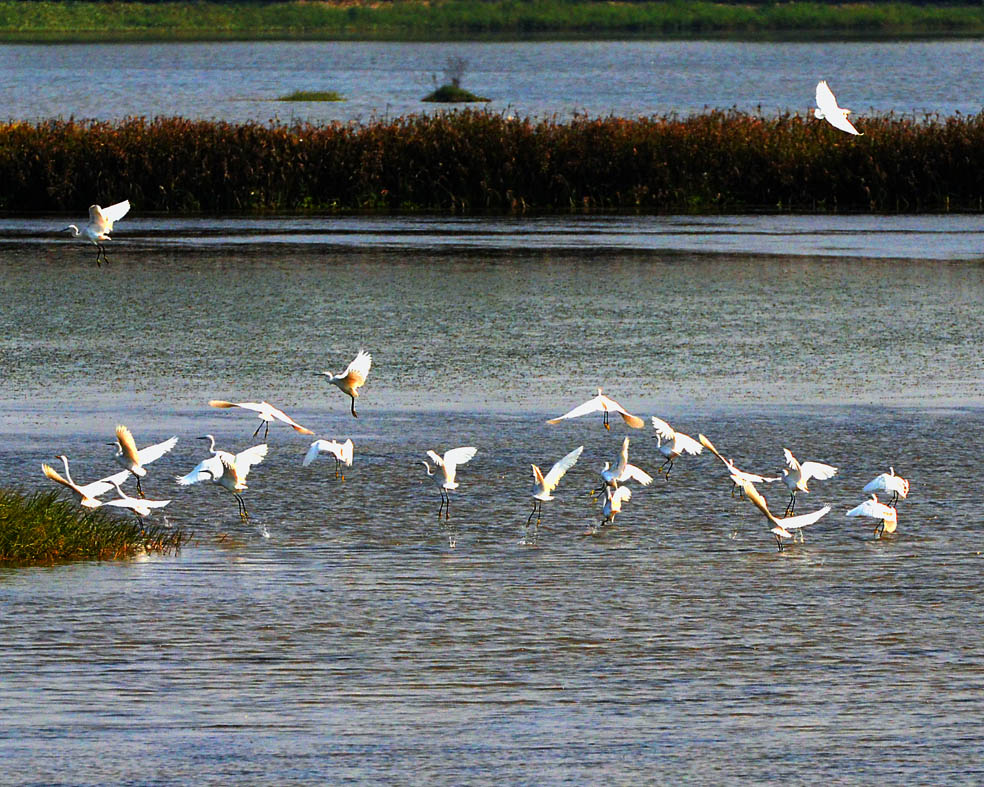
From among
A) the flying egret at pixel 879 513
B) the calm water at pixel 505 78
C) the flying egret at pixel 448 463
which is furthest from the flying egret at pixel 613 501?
the calm water at pixel 505 78

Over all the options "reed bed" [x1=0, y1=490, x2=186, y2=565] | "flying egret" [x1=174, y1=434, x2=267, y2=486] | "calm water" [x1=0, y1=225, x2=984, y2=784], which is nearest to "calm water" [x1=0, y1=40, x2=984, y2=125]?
"calm water" [x1=0, y1=225, x2=984, y2=784]

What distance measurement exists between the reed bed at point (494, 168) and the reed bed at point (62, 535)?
2325 centimetres

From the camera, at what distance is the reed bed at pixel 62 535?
10.1 meters

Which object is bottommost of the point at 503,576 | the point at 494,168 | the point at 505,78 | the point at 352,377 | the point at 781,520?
the point at 505,78

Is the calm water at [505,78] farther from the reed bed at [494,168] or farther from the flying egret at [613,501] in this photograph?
the flying egret at [613,501]

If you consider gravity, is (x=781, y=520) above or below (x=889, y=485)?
below

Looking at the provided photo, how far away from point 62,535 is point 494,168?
24.4 m

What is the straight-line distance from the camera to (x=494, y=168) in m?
34.2

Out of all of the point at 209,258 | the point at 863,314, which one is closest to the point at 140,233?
the point at 209,258

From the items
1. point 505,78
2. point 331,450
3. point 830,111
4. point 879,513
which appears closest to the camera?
point 879,513

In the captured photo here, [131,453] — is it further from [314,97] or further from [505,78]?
[505,78]

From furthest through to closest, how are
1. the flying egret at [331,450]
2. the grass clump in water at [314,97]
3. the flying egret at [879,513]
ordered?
the grass clump in water at [314,97] < the flying egret at [331,450] < the flying egret at [879,513]

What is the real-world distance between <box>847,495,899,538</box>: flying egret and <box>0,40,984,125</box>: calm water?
54.4 m

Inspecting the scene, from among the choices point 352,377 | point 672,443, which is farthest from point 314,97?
point 672,443
